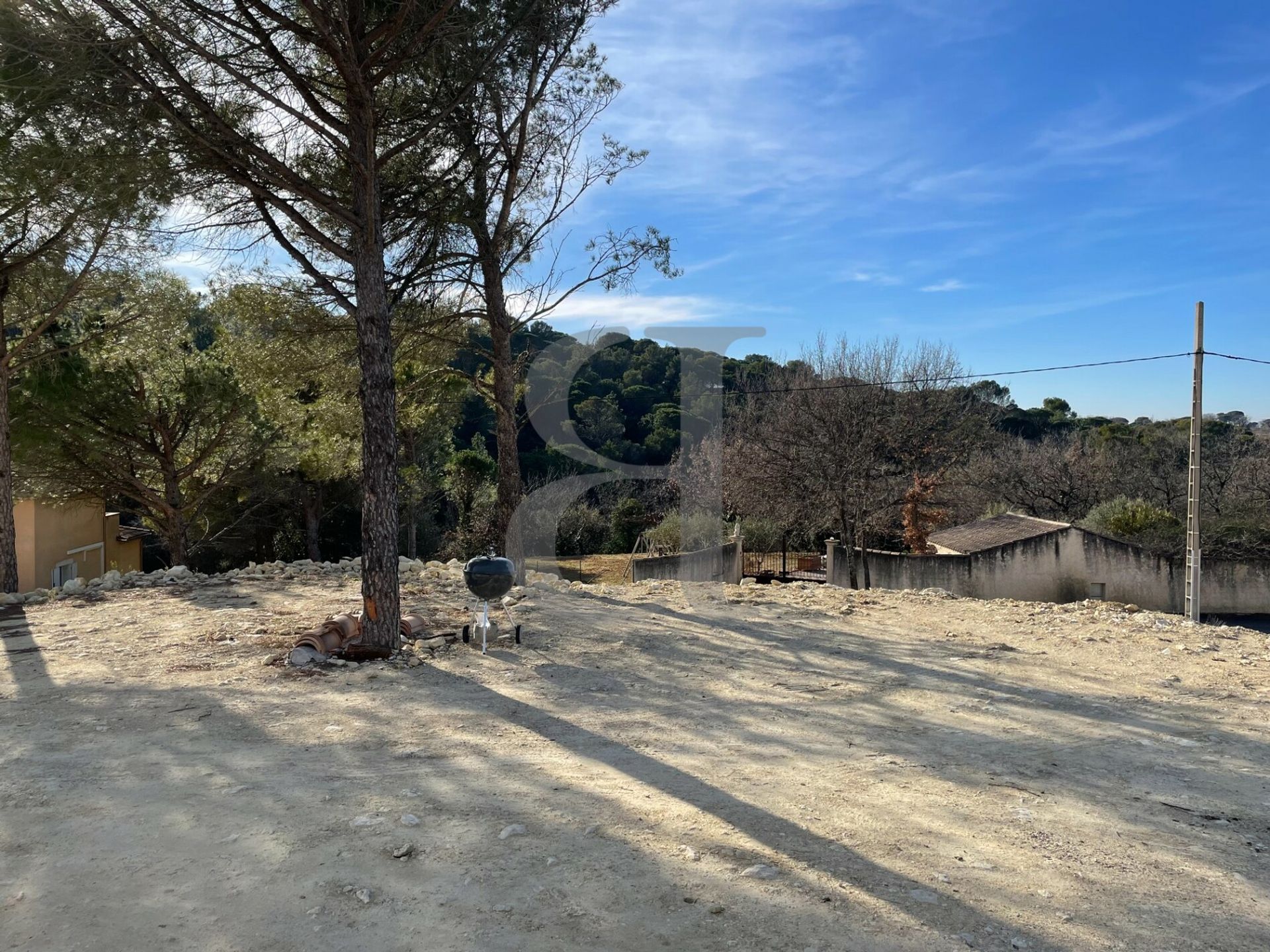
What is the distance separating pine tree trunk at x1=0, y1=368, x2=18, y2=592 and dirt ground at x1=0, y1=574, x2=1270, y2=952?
3490mm

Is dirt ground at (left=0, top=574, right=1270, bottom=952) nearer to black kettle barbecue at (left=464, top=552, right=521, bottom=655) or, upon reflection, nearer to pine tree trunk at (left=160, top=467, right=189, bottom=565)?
black kettle barbecue at (left=464, top=552, right=521, bottom=655)

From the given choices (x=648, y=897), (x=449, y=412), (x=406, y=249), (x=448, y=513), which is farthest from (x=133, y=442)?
(x=648, y=897)

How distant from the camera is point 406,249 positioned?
32.1 feet

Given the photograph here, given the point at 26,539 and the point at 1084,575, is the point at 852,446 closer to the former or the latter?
the point at 1084,575

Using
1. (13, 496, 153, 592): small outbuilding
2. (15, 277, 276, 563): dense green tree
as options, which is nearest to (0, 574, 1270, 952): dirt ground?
(15, 277, 276, 563): dense green tree

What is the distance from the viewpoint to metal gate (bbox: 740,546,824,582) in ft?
61.9

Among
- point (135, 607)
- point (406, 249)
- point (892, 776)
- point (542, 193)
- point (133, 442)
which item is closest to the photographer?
point (892, 776)

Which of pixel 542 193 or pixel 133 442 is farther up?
pixel 542 193

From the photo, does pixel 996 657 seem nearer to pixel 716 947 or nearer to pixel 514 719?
pixel 514 719

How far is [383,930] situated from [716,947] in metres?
1.07

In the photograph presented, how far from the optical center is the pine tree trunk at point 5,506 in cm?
1018

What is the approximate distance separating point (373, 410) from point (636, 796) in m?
4.17

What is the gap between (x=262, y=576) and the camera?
434 inches

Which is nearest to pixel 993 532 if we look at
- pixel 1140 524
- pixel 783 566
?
pixel 1140 524
